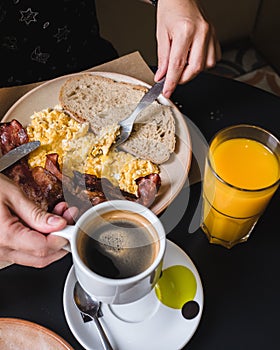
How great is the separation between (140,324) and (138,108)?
1.66 ft

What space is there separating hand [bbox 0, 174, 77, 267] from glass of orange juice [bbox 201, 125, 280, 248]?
1.06 ft

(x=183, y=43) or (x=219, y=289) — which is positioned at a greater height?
(x=183, y=43)

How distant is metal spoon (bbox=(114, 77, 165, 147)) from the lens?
1144 mm

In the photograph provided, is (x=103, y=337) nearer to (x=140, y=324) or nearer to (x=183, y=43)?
(x=140, y=324)

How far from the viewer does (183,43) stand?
1106 millimetres

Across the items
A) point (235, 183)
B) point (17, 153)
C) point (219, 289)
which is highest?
point (17, 153)

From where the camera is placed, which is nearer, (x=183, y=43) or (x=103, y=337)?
(x=103, y=337)

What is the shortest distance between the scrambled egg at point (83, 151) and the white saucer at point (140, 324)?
24cm

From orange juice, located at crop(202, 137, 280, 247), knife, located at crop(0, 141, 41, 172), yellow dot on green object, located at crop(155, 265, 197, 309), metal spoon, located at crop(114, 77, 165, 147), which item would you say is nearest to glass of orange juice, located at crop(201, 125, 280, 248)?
orange juice, located at crop(202, 137, 280, 247)

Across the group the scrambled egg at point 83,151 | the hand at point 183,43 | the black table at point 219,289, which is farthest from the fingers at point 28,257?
the hand at point 183,43

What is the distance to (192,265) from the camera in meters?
0.96

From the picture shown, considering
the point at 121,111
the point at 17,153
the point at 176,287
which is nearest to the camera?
the point at 176,287

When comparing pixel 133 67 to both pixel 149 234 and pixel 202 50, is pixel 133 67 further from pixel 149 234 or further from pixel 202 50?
pixel 149 234

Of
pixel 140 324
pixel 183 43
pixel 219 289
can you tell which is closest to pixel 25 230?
pixel 140 324
